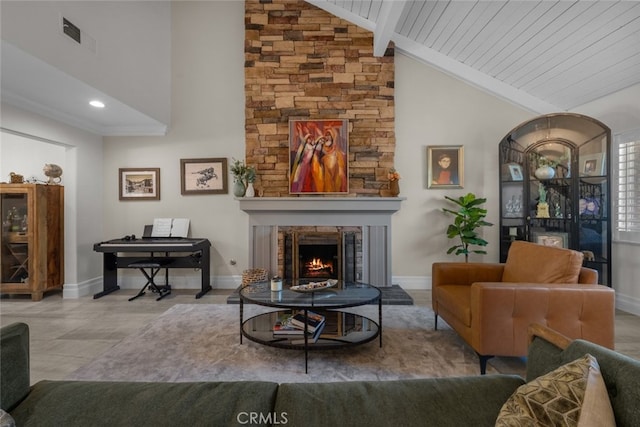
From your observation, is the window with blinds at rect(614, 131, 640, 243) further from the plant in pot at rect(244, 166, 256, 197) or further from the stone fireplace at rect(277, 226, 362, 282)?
the plant in pot at rect(244, 166, 256, 197)

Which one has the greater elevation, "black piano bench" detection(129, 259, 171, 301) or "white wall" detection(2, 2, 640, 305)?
"white wall" detection(2, 2, 640, 305)

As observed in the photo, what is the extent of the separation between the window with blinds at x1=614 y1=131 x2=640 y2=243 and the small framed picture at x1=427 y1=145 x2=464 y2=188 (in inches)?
67.1

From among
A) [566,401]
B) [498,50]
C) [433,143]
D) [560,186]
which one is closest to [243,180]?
[433,143]

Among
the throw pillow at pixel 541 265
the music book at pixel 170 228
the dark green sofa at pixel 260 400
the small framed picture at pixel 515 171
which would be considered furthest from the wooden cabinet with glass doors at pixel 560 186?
the music book at pixel 170 228

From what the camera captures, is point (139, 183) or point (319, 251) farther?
point (139, 183)

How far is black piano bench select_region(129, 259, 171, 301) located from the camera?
3971mm

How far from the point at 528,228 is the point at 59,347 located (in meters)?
5.34

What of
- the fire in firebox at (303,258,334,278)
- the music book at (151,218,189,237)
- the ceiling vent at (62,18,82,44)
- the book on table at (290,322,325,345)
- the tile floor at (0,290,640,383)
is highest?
the ceiling vent at (62,18,82,44)

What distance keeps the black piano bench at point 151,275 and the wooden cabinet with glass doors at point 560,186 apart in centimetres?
476

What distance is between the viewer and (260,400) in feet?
3.46

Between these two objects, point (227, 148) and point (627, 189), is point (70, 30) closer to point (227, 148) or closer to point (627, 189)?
point (227, 148)

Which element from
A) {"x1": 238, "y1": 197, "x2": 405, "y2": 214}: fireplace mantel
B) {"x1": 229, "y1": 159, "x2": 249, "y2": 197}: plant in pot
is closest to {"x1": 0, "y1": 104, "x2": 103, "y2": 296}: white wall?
{"x1": 229, "y1": 159, "x2": 249, "y2": 197}: plant in pot

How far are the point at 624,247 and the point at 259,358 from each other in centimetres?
426

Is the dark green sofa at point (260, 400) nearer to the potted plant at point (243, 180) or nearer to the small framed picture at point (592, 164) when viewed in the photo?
the potted plant at point (243, 180)
